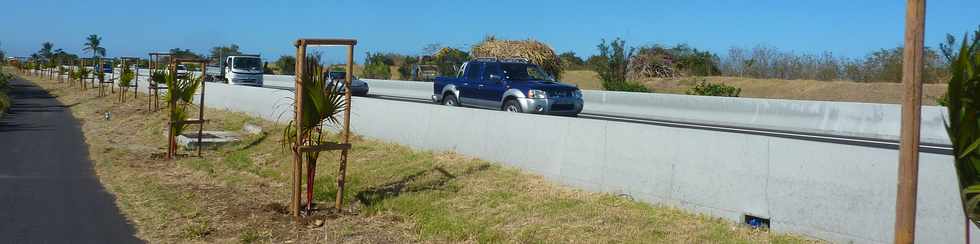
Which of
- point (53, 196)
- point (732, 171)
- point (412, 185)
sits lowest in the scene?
point (53, 196)

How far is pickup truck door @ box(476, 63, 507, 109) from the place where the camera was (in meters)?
19.3

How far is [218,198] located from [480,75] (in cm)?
986

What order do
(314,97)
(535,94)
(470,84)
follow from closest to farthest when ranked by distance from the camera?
(314,97)
(535,94)
(470,84)

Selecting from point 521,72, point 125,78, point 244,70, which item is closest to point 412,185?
point 521,72

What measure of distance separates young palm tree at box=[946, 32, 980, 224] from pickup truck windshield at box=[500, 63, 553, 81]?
1545 centimetres

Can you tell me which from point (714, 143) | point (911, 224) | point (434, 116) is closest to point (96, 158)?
point (434, 116)

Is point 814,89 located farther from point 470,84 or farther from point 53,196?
point 53,196

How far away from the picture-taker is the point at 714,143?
8367mm

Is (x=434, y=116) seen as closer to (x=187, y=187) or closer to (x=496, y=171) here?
(x=496, y=171)

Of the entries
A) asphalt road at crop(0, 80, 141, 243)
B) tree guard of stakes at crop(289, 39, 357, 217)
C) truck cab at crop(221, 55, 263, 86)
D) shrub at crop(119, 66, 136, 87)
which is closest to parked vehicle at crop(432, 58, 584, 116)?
asphalt road at crop(0, 80, 141, 243)

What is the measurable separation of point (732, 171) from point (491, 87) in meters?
11.7

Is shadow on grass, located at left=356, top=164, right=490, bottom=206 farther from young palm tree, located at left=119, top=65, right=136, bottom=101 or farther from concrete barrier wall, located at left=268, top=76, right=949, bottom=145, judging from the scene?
young palm tree, located at left=119, top=65, right=136, bottom=101

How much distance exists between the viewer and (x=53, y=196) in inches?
433

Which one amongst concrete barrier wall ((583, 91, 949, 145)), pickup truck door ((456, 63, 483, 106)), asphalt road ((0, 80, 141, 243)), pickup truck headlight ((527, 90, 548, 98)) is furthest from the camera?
pickup truck door ((456, 63, 483, 106))
